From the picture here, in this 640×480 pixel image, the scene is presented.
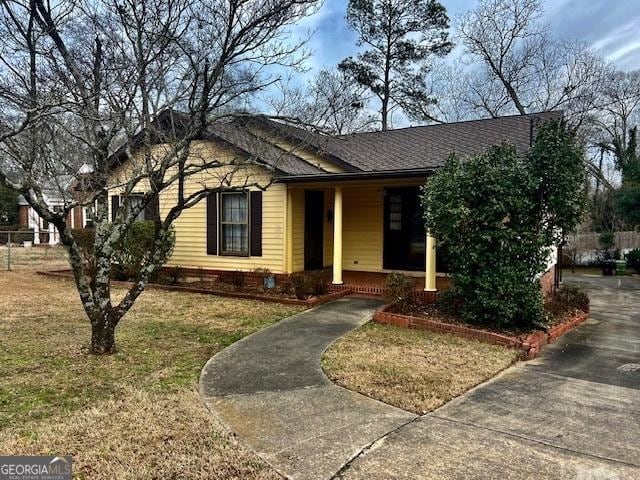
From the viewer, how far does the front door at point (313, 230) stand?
1148 centimetres

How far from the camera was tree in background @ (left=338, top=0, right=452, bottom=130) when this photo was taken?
2317 cm

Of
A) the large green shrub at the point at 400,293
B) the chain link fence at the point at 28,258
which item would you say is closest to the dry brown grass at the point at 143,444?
the large green shrub at the point at 400,293

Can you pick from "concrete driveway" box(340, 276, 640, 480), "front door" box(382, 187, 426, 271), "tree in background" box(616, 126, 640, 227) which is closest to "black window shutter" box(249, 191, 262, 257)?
"front door" box(382, 187, 426, 271)

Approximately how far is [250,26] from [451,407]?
501 centimetres

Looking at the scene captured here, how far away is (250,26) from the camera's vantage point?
19.4 feet

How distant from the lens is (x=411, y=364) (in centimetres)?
527

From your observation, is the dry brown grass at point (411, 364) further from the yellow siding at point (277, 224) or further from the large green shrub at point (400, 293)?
Answer: the yellow siding at point (277, 224)

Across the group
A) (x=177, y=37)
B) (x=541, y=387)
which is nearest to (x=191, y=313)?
(x=177, y=37)

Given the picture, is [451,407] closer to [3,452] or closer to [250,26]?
[3,452]

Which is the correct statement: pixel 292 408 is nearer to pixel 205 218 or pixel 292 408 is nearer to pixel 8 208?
pixel 205 218

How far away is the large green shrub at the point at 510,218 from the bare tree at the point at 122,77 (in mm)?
3167

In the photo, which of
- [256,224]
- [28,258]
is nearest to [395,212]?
[256,224]

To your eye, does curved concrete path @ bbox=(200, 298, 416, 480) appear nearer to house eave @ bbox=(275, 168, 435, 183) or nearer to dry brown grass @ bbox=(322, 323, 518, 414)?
dry brown grass @ bbox=(322, 323, 518, 414)

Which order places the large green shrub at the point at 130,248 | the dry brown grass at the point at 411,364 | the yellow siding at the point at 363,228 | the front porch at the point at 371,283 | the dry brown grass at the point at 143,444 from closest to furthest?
the dry brown grass at the point at 143,444 < the dry brown grass at the point at 411,364 < the front porch at the point at 371,283 < the large green shrub at the point at 130,248 < the yellow siding at the point at 363,228
